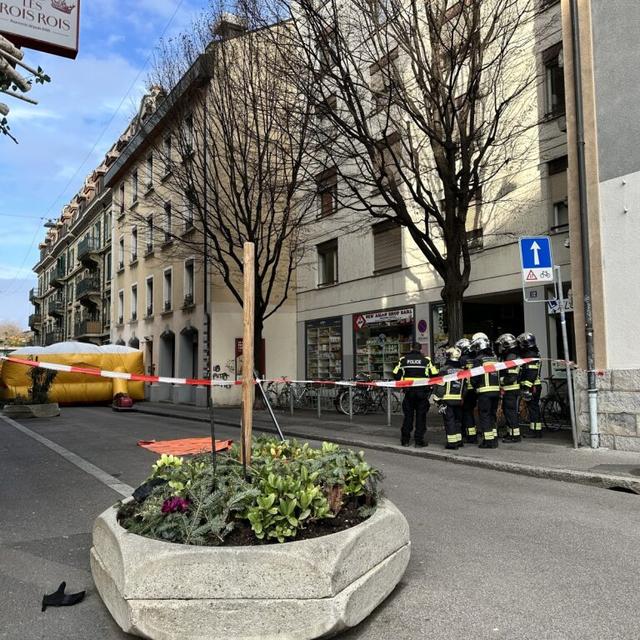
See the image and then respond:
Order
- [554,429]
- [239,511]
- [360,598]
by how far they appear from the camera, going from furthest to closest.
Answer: [554,429], [239,511], [360,598]

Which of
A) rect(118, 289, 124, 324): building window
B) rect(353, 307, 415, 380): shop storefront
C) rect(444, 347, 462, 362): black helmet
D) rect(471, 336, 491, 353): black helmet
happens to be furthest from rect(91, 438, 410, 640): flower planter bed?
rect(118, 289, 124, 324): building window

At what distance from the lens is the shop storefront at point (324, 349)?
2087cm

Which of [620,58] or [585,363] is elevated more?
[620,58]

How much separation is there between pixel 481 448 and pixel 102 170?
150ft

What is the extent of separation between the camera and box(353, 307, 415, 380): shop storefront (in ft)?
58.2

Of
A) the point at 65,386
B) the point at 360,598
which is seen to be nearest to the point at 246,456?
the point at 360,598

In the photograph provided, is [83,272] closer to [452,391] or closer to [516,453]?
[452,391]

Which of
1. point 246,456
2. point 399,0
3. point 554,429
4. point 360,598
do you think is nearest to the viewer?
point 360,598

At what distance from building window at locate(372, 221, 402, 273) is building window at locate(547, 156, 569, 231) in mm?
5159

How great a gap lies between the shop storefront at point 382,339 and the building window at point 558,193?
16.5 feet

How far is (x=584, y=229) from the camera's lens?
31.1 ft

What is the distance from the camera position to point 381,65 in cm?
1118

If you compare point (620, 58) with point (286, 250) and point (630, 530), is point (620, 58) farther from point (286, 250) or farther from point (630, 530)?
point (286, 250)

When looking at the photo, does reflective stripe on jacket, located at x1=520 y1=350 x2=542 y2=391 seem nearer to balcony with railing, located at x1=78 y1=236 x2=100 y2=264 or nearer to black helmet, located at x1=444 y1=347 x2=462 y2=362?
black helmet, located at x1=444 y1=347 x2=462 y2=362
